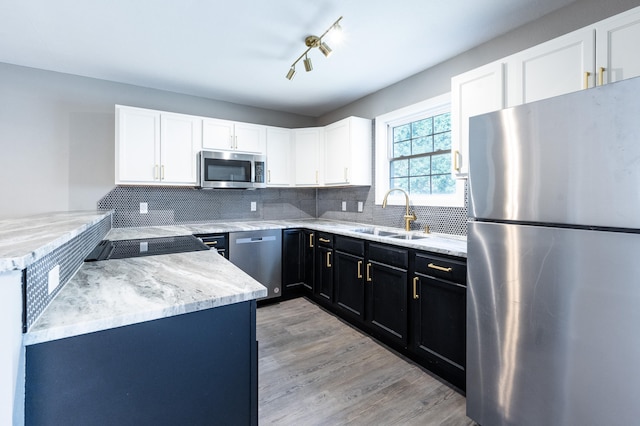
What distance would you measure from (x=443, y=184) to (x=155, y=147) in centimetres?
293

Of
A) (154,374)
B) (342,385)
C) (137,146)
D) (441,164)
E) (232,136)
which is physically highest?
(232,136)

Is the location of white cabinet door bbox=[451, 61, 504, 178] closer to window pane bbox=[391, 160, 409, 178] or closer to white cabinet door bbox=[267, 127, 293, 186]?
window pane bbox=[391, 160, 409, 178]

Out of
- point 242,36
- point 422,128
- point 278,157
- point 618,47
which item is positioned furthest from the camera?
point 278,157

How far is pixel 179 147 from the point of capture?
10.6ft

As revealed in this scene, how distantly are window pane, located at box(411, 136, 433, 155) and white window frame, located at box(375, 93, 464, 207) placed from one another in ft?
0.73

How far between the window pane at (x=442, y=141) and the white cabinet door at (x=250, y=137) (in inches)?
79.6

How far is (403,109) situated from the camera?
10.2 feet

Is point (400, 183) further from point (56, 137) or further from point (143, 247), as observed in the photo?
point (56, 137)

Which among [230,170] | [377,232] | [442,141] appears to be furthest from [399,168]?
[230,170]

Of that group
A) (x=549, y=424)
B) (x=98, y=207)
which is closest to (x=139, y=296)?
(x=549, y=424)

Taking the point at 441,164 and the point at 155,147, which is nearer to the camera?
the point at 441,164

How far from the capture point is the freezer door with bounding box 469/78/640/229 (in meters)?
1.10

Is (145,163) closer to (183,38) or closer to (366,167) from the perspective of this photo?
(183,38)

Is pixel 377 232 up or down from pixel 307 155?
down
